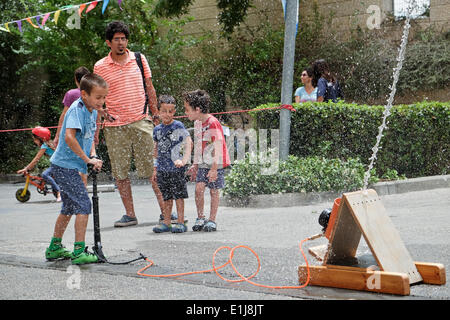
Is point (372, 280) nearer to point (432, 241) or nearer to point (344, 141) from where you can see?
point (432, 241)

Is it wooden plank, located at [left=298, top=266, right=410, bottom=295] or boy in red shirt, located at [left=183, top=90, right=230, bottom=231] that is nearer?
wooden plank, located at [left=298, top=266, right=410, bottom=295]

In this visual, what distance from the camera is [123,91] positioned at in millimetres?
7336

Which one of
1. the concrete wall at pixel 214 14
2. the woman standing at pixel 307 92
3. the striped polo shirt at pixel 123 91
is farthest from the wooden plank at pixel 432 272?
the concrete wall at pixel 214 14

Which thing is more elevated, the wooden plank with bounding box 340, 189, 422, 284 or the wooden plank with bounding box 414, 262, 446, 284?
the wooden plank with bounding box 340, 189, 422, 284

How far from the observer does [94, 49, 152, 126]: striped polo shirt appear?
733 centimetres

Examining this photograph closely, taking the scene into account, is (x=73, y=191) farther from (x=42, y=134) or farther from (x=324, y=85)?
(x=324, y=85)

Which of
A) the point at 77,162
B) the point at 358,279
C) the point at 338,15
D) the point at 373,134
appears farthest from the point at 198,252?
the point at 338,15

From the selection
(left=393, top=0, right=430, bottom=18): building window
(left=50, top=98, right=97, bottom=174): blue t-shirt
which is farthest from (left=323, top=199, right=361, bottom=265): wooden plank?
(left=393, top=0, right=430, bottom=18): building window

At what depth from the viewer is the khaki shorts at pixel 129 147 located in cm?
736

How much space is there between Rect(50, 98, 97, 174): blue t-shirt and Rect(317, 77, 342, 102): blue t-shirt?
6.49 meters

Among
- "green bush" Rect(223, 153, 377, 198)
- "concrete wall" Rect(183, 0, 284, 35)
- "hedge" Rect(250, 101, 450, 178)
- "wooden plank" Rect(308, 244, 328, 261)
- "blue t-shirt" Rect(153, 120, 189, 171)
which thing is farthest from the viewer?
"concrete wall" Rect(183, 0, 284, 35)

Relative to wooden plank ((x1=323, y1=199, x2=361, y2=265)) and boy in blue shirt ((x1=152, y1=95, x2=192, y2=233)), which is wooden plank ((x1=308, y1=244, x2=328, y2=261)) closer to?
wooden plank ((x1=323, y1=199, x2=361, y2=265))

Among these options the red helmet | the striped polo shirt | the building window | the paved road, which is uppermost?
the building window

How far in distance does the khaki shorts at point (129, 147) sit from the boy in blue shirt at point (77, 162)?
7.48ft
